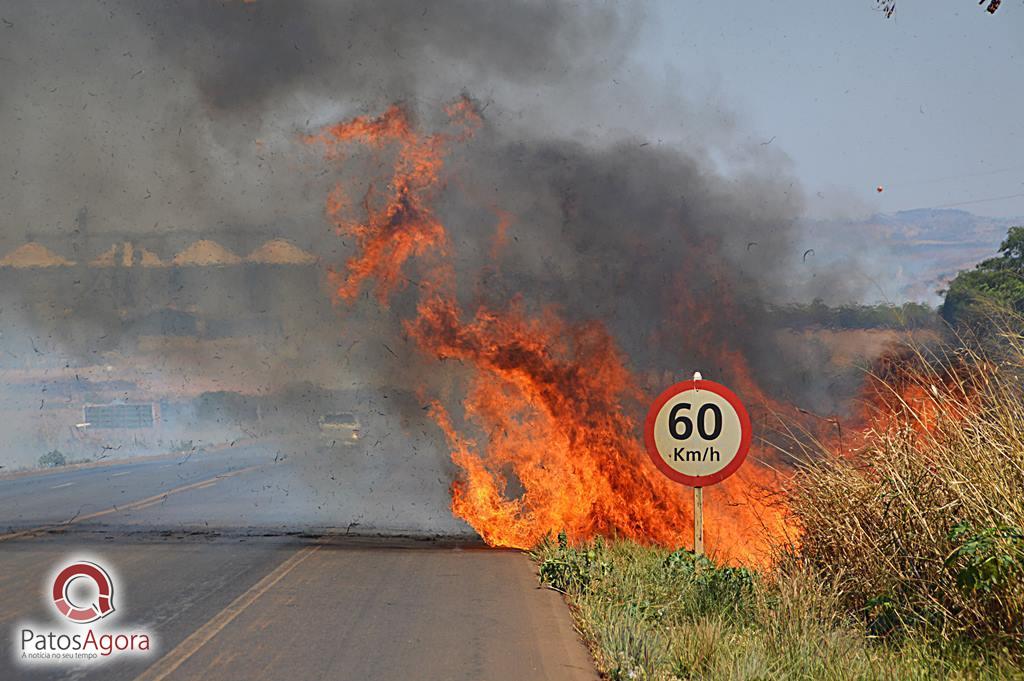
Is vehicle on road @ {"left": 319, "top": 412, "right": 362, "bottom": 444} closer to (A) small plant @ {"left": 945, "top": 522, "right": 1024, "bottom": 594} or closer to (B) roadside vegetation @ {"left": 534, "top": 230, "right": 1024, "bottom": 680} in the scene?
(B) roadside vegetation @ {"left": 534, "top": 230, "right": 1024, "bottom": 680}

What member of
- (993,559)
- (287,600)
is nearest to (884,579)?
(993,559)

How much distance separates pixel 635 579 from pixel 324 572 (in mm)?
3822

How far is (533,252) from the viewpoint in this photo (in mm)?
20125

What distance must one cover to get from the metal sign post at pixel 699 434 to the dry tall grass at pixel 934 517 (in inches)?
27.7

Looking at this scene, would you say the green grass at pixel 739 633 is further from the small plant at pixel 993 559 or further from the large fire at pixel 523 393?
the large fire at pixel 523 393

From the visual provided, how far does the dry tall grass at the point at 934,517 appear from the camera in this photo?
7355mm

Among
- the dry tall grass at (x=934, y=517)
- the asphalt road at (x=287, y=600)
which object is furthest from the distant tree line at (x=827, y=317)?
the dry tall grass at (x=934, y=517)

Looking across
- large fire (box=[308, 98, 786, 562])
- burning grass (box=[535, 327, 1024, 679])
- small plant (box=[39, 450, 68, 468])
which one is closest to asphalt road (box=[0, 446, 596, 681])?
burning grass (box=[535, 327, 1024, 679])

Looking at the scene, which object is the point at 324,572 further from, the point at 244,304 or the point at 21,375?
the point at 21,375

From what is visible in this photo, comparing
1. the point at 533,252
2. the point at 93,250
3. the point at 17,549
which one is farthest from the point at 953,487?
the point at 93,250

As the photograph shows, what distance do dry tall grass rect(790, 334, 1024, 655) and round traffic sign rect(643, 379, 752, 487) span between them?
0.71 m

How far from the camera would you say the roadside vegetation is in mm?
7352

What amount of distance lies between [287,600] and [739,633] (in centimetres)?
460

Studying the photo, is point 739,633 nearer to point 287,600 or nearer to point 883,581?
point 883,581
